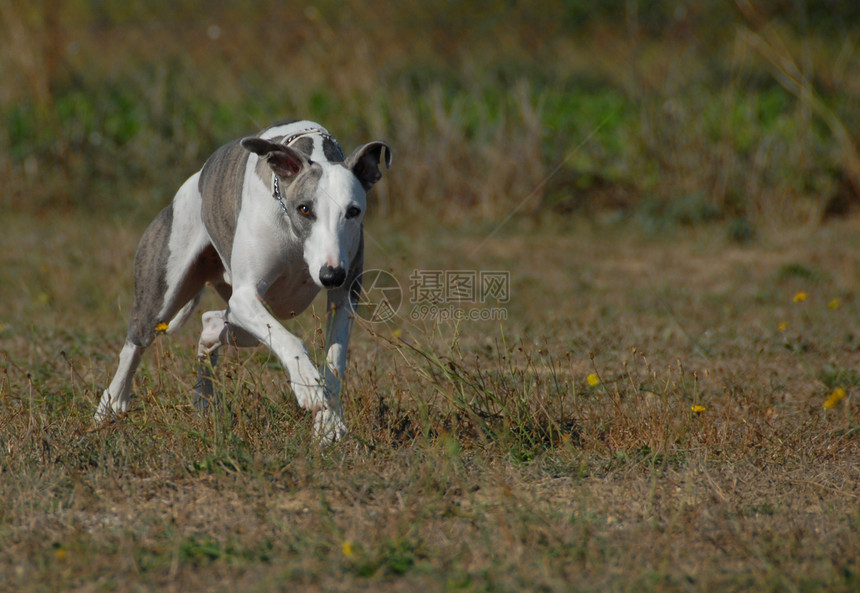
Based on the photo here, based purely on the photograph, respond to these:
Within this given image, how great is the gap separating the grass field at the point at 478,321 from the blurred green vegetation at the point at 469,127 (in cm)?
4

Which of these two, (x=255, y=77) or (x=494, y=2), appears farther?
(x=494, y=2)

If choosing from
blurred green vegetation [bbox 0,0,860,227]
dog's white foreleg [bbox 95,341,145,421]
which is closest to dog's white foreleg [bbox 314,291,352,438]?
dog's white foreleg [bbox 95,341,145,421]

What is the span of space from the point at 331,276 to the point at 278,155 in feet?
2.28

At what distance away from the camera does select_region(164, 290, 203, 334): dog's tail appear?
5.34 m

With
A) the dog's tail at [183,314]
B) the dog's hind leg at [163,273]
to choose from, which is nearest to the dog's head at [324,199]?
the dog's hind leg at [163,273]

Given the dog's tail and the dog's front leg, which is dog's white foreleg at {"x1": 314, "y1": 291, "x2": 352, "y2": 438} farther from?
the dog's tail

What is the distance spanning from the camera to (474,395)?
14.7 feet

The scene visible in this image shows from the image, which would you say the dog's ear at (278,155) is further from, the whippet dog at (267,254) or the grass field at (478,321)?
the grass field at (478,321)

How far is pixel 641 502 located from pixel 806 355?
9.47ft

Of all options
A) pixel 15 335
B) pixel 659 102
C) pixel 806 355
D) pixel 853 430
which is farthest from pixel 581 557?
pixel 659 102

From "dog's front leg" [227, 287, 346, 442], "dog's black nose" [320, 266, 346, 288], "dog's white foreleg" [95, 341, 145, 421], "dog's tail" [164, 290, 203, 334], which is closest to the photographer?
"dog's black nose" [320, 266, 346, 288]

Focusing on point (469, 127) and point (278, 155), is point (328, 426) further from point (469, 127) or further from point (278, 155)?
point (469, 127)

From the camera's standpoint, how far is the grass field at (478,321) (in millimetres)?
3383

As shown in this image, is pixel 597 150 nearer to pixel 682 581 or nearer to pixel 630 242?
pixel 630 242
